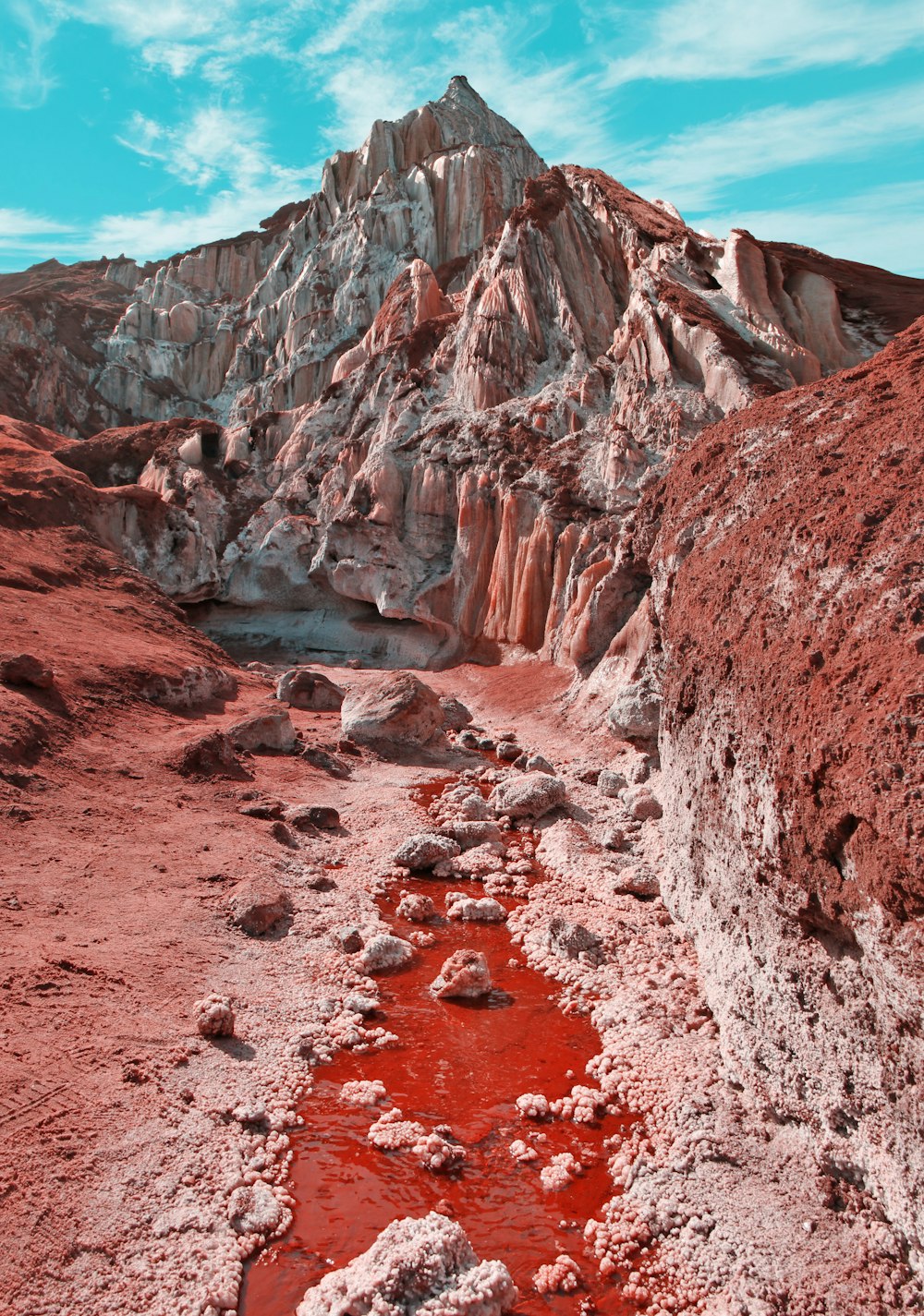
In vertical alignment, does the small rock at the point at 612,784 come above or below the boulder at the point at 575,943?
above

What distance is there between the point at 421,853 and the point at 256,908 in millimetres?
2853

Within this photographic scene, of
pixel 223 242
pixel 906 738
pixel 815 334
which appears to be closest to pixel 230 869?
pixel 906 738

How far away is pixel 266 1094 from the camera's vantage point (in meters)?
6.30

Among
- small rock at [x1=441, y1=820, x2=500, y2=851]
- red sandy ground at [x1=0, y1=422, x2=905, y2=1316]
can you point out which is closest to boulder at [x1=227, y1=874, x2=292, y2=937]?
red sandy ground at [x1=0, y1=422, x2=905, y2=1316]

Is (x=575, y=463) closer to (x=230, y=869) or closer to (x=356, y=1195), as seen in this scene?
(x=230, y=869)

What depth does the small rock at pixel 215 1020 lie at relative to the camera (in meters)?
6.77

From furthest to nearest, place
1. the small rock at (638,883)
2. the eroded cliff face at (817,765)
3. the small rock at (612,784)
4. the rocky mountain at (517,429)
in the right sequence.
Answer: the rocky mountain at (517,429), the small rock at (612,784), the small rock at (638,883), the eroded cliff face at (817,765)

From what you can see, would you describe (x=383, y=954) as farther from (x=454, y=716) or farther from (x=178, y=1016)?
(x=454, y=716)

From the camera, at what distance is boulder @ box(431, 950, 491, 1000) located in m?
7.95

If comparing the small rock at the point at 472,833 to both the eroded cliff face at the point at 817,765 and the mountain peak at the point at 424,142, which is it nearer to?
the eroded cliff face at the point at 817,765

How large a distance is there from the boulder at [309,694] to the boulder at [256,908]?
1125 cm

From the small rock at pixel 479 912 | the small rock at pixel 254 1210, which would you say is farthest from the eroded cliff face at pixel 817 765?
the small rock at pixel 254 1210

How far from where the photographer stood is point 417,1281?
14.8 feet

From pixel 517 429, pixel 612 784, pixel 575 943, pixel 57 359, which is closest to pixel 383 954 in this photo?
pixel 575 943
